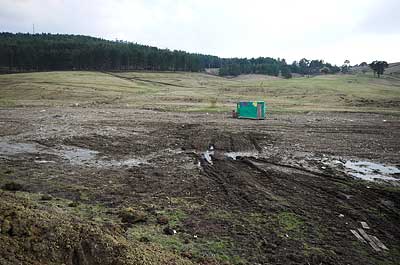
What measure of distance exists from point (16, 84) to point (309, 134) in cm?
5550

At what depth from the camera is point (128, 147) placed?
65.4 ft

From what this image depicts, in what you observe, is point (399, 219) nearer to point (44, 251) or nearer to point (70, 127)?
point (44, 251)

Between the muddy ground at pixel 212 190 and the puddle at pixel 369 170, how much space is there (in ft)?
1.48

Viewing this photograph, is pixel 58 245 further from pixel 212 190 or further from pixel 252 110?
pixel 252 110

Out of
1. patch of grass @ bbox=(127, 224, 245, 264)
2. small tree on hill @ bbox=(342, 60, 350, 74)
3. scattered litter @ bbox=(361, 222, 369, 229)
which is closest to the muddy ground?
patch of grass @ bbox=(127, 224, 245, 264)

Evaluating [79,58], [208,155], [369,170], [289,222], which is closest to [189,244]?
[289,222]

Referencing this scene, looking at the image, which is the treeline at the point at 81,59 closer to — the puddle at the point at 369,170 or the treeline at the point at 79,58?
the treeline at the point at 79,58

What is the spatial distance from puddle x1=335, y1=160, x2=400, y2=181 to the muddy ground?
1.48ft

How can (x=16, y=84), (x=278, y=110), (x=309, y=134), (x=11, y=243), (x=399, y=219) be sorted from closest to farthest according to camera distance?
(x=11, y=243)
(x=399, y=219)
(x=309, y=134)
(x=278, y=110)
(x=16, y=84)

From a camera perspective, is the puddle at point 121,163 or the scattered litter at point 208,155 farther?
the scattered litter at point 208,155

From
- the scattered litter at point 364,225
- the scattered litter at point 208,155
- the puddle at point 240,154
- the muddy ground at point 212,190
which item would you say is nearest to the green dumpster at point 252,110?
the muddy ground at point 212,190

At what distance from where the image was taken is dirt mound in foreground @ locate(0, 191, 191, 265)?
613 centimetres

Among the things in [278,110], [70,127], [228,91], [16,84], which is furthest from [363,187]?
[16,84]

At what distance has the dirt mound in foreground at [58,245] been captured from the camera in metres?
6.13
